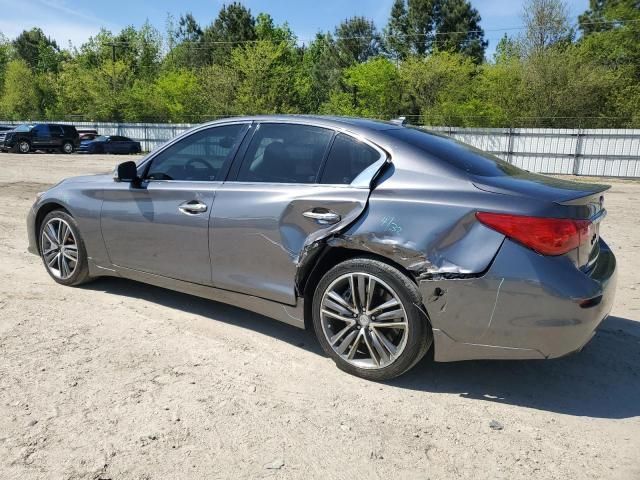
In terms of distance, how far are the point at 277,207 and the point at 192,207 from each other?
784 mm

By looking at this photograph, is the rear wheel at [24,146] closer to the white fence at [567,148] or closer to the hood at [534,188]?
the white fence at [567,148]

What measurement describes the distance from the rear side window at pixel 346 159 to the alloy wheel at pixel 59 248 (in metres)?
2.69

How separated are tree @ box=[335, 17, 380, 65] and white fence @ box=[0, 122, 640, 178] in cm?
2869

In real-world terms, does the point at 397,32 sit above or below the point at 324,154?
above

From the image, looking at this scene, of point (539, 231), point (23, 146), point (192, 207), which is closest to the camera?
point (539, 231)

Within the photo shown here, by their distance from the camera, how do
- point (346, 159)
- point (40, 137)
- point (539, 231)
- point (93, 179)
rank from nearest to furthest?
1. point (539, 231)
2. point (346, 159)
3. point (93, 179)
4. point (40, 137)

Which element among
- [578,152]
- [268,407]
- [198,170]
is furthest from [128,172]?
[578,152]

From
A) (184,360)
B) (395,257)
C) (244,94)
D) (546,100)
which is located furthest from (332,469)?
(244,94)

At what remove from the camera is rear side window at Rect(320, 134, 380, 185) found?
3537mm

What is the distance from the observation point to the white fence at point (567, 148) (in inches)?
906

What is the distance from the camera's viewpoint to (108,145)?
3431cm

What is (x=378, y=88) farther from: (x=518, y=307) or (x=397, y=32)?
(x=518, y=307)

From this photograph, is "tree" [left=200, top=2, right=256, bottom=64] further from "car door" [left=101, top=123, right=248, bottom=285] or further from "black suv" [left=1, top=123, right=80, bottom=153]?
"car door" [left=101, top=123, right=248, bottom=285]

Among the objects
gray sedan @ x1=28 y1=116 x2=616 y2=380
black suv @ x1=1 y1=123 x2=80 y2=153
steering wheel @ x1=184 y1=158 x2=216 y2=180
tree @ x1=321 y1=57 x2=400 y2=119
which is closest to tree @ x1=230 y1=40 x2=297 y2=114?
tree @ x1=321 y1=57 x2=400 y2=119
